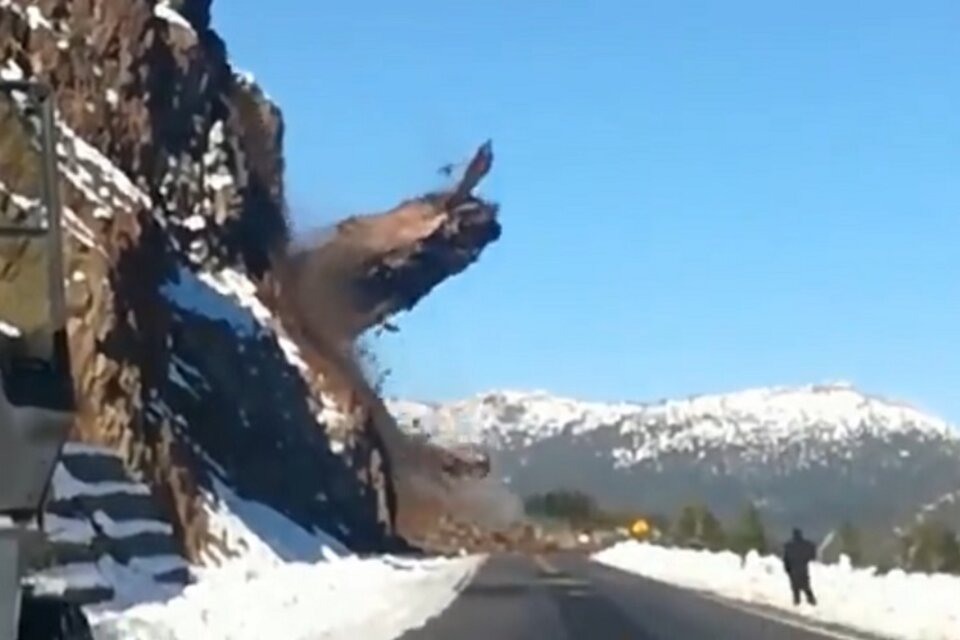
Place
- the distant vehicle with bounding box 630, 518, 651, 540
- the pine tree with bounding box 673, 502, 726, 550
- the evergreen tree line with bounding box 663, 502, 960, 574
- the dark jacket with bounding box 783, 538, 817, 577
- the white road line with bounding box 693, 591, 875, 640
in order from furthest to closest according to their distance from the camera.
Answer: the distant vehicle with bounding box 630, 518, 651, 540 < the pine tree with bounding box 673, 502, 726, 550 < the evergreen tree line with bounding box 663, 502, 960, 574 < the dark jacket with bounding box 783, 538, 817, 577 < the white road line with bounding box 693, 591, 875, 640

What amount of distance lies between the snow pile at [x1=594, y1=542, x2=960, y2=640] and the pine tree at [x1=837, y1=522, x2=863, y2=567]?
6.99 metres

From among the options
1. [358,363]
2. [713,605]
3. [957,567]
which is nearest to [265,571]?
[713,605]

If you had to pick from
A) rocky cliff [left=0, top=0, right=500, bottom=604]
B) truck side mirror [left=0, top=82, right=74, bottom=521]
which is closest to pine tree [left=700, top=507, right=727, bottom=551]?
rocky cliff [left=0, top=0, right=500, bottom=604]

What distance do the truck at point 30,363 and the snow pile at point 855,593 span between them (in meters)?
23.8

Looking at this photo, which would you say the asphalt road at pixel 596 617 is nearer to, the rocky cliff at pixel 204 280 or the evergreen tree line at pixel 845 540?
the rocky cliff at pixel 204 280

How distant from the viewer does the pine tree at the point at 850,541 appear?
8231cm

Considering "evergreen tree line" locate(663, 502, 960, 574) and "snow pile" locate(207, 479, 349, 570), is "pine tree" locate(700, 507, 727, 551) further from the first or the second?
"snow pile" locate(207, 479, 349, 570)

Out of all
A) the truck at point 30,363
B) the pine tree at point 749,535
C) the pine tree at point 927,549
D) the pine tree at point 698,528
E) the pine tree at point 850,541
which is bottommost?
the truck at point 30,363

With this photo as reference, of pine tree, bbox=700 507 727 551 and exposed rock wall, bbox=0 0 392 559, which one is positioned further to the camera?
pine tree, bbox=700 507 727 551

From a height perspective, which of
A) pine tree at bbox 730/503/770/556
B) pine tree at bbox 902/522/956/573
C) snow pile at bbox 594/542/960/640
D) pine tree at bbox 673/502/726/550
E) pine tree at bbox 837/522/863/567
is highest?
pine tree at bbox 673/502/726/550

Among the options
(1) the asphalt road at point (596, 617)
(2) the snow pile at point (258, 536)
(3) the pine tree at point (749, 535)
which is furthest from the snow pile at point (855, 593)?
(3) the pine tree at point (749, 535)

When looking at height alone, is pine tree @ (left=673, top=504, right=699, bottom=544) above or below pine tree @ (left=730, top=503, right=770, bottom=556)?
above

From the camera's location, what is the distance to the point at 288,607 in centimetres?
3325

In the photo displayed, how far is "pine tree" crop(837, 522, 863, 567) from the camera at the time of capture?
270ft
